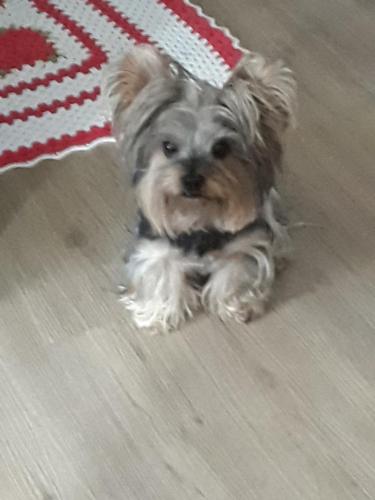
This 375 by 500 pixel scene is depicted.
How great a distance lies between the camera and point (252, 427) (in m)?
1.60

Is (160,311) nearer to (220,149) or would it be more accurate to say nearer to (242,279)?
(242,279)

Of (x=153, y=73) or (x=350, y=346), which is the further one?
(x=350, y=346)

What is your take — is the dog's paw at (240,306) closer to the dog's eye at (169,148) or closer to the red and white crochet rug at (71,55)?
the dog's eye at (169,148)

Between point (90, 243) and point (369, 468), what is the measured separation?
770 millimetres

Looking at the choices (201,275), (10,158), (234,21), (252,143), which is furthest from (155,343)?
(234,21)

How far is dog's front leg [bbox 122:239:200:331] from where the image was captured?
1699 mm

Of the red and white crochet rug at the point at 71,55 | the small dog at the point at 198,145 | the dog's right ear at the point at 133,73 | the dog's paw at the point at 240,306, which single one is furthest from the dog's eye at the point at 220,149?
the red and white crochet rug at the point at 71,55

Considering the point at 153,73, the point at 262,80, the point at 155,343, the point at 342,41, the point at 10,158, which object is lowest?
the point at 10,158

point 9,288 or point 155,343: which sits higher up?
point 155,343

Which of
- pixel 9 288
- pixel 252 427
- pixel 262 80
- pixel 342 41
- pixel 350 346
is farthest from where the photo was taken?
pixel 342 41

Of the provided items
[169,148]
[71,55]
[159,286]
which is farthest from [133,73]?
[71,55]

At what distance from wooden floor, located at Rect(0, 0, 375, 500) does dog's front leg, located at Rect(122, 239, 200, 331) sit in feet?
0.13

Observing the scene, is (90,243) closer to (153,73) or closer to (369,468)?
(153,73)

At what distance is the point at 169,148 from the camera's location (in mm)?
1514
